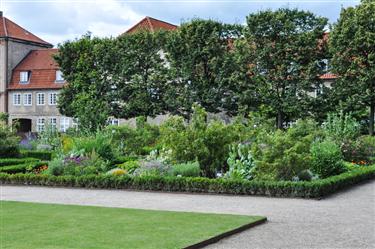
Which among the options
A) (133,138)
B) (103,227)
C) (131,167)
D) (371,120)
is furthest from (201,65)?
(103,227)

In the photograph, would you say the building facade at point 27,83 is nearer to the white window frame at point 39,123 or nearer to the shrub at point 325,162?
the white window frame at point 39,123

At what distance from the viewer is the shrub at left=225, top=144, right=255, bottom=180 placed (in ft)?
54.7

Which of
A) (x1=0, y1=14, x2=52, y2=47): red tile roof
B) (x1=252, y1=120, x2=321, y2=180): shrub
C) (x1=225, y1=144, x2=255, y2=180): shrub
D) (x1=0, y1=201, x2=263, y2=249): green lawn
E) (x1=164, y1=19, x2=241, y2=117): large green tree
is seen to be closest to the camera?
(x1=0, y1=201, x2=263, y2=249): green lawn

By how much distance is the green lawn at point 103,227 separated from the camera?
8.67 meters

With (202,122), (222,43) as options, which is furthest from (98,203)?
(222,43)

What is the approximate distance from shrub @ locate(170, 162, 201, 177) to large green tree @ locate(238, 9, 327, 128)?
20.1 m

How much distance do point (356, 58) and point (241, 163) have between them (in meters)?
20.6

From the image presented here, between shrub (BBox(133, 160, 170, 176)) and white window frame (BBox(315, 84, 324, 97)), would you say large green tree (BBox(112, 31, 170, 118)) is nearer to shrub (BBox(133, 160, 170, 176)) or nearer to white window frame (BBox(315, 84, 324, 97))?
white window frame (BBox(315, 84, 324, 97))

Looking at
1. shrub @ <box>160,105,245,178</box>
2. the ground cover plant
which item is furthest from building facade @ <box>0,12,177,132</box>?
shrub @ <box>160,105,245,178</box>

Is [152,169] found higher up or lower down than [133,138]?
lower down

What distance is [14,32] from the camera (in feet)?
194

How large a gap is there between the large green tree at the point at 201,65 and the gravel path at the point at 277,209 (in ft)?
70.3

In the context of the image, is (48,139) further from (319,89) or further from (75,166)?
(319,89)

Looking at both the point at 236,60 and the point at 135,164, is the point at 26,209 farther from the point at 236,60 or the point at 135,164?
the point at 236,60
